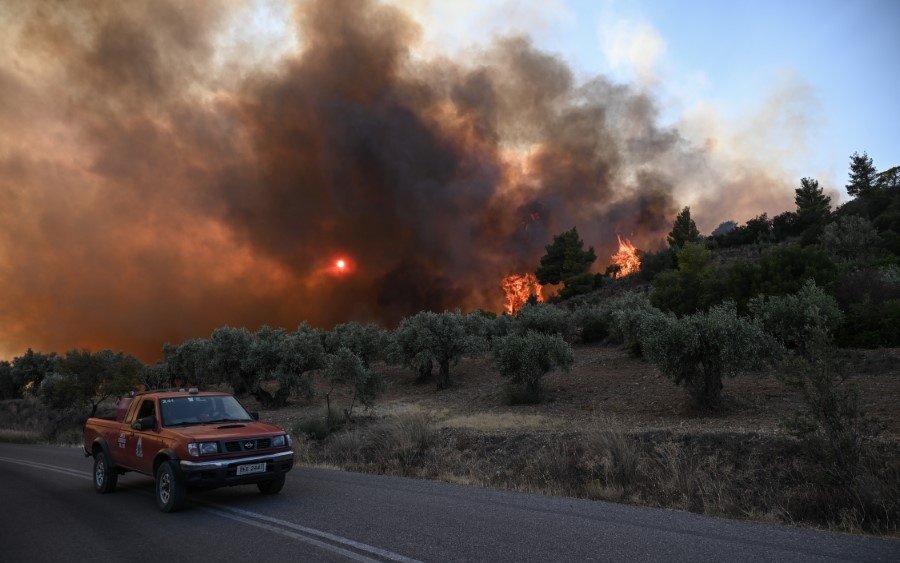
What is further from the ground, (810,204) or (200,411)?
(810,204)

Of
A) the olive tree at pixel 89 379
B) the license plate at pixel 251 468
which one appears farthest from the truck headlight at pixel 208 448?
the olive tree at pixel 89 379

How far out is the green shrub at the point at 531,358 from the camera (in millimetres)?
27000

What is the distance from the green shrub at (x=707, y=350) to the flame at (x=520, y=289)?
61869 millimetres

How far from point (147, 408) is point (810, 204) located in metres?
87.8

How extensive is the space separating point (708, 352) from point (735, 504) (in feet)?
38.0

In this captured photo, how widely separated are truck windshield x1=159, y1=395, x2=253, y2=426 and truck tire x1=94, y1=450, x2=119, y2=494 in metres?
2.41

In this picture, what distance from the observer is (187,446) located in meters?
8.41

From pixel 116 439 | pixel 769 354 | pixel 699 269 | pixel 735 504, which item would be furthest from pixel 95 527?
pixel 699 269

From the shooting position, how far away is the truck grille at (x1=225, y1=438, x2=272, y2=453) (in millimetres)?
8680

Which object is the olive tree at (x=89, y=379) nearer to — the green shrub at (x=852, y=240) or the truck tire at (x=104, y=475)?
the truck tire at (x=104, y=475)

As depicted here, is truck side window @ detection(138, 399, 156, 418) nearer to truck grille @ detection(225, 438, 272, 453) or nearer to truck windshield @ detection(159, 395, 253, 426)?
truck windshield @ detection(159, 395, 253, 426)

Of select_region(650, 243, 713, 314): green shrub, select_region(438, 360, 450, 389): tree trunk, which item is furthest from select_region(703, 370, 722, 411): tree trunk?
select_region(438, 360, 450, 389): tree trunk

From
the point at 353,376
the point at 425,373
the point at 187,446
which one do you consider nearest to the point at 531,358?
the point at 353,376

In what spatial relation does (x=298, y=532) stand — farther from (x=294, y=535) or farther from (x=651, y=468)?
(x=651, y=468)
